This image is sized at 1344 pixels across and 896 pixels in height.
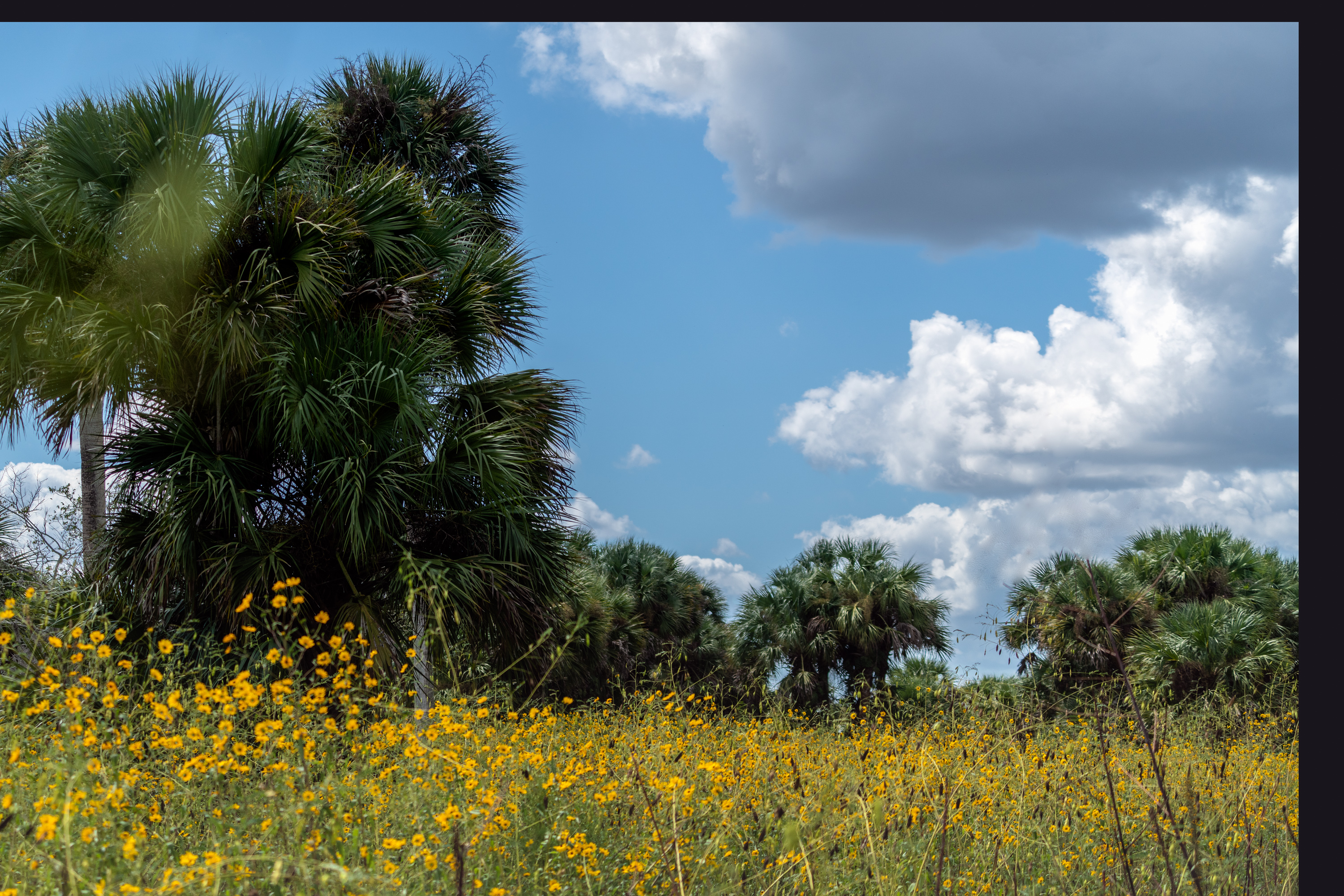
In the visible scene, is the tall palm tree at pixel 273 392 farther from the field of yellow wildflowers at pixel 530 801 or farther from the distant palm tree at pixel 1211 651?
the distant palm tree at pixel 1211 651

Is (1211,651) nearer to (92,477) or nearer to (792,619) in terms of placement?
(792,619)

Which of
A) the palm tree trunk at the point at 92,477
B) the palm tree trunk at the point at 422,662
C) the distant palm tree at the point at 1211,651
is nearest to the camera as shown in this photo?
the palm tree trunk at the point at 422,662

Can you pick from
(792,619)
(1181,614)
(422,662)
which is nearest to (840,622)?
(792,619)

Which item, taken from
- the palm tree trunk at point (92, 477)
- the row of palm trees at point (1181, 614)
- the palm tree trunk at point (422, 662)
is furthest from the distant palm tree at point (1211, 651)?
the palm tree trunk at point (92, 477)

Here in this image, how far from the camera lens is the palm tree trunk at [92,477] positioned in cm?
795

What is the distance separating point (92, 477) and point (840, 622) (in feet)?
41.6

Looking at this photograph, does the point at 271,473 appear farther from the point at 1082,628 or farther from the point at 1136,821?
the point at 1082,628

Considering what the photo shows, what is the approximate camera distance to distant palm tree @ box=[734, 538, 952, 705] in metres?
17.7

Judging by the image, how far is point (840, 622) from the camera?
58.0 feet

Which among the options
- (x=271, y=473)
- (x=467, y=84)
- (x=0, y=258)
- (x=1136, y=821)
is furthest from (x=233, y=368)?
(x=467, y=84)

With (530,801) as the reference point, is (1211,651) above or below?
above

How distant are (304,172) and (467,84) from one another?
254 inches

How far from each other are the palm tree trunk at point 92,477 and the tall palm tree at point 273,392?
27 centimetres

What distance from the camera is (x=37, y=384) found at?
27.2 feet
